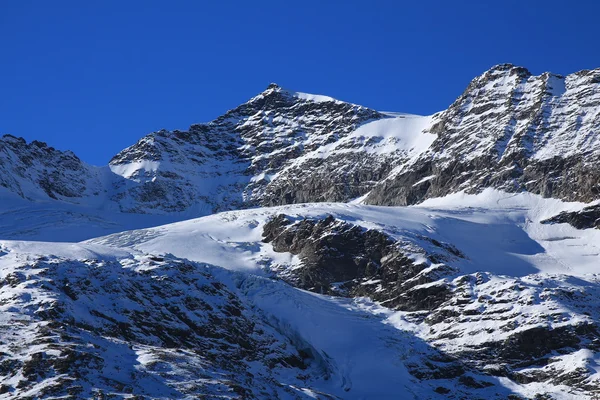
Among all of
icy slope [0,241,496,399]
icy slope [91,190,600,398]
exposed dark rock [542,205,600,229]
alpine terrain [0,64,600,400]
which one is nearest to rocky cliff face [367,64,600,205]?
alpine terrain [0,64,600,400]

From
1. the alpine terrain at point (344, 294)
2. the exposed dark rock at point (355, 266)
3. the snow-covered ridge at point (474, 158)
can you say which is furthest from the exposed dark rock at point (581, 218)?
the exposed dark rock at point (355, 266)

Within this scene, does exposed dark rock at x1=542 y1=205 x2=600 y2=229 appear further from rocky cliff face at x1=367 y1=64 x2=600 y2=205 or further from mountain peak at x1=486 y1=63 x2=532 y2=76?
mountain peak at x1=486 y1=63 x2=532 y2=76

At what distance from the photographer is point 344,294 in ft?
374

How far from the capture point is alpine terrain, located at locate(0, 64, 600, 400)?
230 feet

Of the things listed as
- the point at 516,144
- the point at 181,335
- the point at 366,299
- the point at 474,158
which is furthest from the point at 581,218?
the point at 181,335

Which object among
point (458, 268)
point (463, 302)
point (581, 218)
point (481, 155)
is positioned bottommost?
point (463, 302)

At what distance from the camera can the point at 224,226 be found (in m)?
143

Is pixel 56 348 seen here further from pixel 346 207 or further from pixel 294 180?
pixel 294 180

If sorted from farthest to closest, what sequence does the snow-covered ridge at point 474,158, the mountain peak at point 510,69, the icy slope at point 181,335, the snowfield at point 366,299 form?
1. the mountain peak at point 510,69
2. the snow-covered ridge at point 474,158
3. the snowfield at point 366,299
4. the icy slope at point 181,335

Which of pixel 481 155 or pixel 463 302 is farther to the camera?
pixel 481 155

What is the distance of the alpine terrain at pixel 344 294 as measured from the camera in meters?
70.0

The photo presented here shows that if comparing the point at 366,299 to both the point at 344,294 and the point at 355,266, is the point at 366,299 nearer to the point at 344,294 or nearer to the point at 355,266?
the point at 344,294

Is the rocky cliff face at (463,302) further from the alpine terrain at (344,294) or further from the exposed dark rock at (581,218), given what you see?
the exposed dark rock at (581,218)

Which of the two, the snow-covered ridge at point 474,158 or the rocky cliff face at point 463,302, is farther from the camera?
the snow-covered ridge at point 474,158
